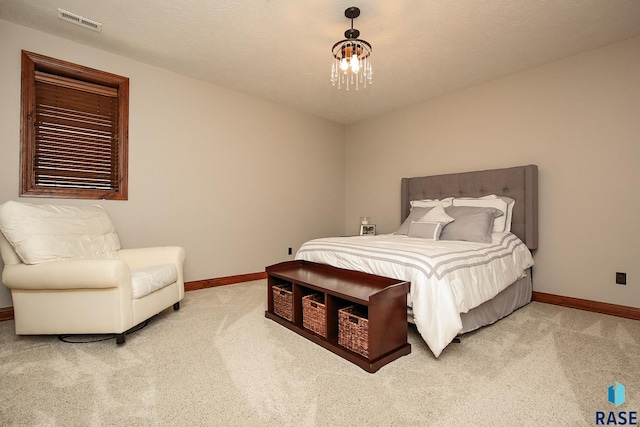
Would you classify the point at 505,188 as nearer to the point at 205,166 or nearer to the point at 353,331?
the point at 353,331

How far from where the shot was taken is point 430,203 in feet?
12.5

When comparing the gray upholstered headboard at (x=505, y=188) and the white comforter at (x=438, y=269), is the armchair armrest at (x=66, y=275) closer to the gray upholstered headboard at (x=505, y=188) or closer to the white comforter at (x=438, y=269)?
the white comforter at (x=438, y=269)

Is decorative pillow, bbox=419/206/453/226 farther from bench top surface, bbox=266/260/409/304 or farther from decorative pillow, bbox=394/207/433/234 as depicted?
bench top surface, bbox=266/260/409/304

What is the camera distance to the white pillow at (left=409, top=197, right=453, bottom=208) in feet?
12.1

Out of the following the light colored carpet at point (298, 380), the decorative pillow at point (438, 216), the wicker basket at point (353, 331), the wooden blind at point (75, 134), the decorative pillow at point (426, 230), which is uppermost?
the wooden blind at point (75, 134)

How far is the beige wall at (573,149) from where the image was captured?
277 cm

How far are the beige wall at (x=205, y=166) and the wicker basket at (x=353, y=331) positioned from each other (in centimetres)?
235

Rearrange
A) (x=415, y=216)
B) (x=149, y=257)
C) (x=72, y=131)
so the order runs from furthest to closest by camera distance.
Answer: (x=415, y=216) < (x=72, y=131) < (x=149, y=257)

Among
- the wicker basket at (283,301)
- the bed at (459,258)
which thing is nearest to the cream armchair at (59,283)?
the wicker basket at (283,301)

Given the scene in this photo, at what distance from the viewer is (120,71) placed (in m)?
3.16

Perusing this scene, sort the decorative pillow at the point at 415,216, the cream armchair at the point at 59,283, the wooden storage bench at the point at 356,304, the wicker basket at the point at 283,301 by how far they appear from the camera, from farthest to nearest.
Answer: the decorative pillow at the point at 415,216 < the wicker basket at the point at 283,301 < the cream armchair at the point at 59,283 < the wooden storage bench at the point at 356,304

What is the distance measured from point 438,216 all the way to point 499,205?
0.64m

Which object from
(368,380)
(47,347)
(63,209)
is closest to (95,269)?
(47,347)

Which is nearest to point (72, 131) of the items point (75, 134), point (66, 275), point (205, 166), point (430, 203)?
point (75, 134)
